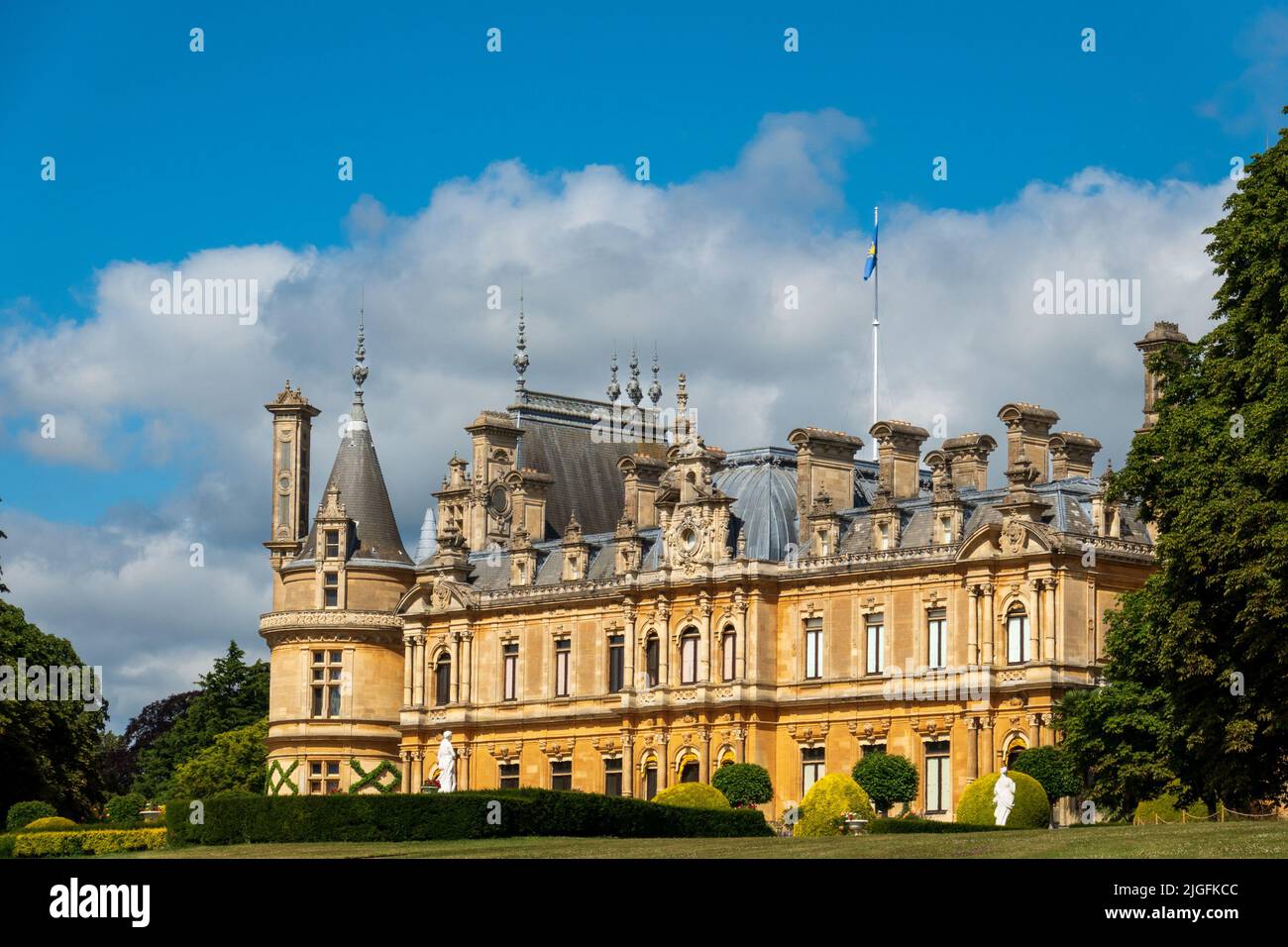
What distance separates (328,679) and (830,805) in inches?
1093

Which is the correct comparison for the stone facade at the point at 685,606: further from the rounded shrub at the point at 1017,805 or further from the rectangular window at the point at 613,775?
the rounded shrub at the point at 1017,805

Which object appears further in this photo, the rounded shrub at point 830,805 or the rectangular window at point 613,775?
the rectangular window at point 613,775

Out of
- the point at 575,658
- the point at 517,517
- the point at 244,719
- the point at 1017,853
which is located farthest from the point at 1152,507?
the point at 244,719

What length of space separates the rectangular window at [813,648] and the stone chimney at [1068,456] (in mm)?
8351

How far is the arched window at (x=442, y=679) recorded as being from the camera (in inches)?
3479

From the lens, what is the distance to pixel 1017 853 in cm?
4150

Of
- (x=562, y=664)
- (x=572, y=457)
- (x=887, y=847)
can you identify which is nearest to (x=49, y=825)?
(x=562, y=664)

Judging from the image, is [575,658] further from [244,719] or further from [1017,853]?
[1017,853]

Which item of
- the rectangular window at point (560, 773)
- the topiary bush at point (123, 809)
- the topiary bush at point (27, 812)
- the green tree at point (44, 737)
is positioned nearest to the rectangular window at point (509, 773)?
the rectangular window at point (560, 773)

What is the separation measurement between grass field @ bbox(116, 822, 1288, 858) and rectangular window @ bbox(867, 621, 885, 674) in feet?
82.2

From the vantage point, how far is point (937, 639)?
245 ft

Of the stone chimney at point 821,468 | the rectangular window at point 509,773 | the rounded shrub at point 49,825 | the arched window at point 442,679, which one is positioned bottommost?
the rounded shrub at point 49,825
